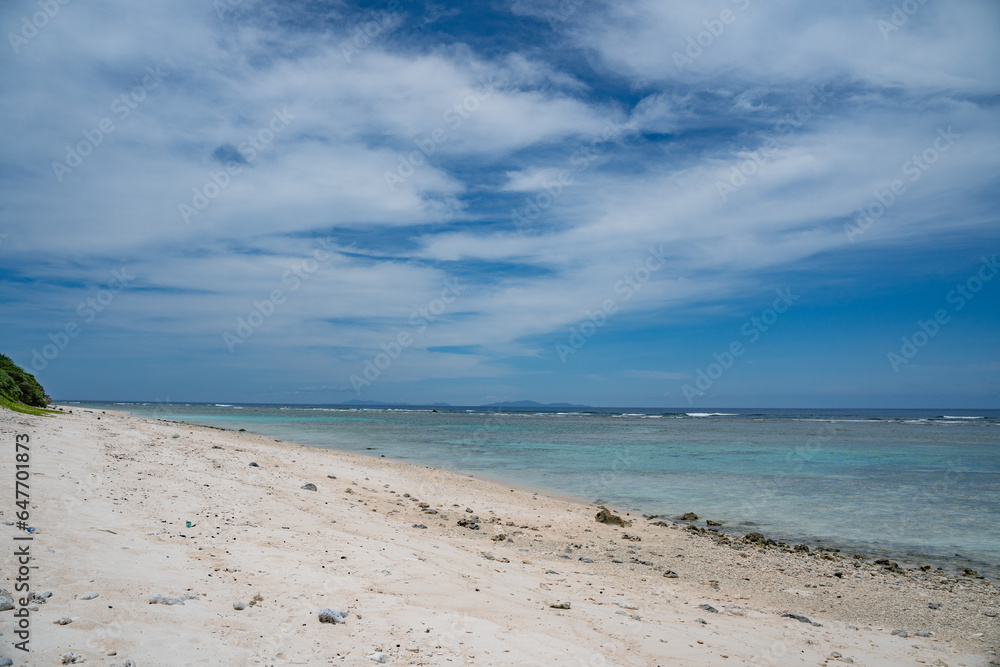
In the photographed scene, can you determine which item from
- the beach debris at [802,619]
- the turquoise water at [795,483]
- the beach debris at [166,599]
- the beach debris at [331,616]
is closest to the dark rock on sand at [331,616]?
the beach debris at [331,616]

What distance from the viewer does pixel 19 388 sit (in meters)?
20.1

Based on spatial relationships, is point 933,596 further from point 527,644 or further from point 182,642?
point 182,642

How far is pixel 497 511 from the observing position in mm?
12719

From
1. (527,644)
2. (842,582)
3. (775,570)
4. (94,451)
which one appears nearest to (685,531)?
(775,570)

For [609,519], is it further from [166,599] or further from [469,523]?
[166,599]

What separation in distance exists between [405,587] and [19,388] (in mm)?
22419

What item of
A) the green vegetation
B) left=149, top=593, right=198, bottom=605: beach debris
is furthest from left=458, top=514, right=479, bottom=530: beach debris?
the green vegetation

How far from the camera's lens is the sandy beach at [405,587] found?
14.8 feet

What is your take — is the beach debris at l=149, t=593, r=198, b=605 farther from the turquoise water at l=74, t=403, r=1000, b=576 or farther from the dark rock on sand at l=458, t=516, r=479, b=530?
the turquoise water at l=74, t=403, r=1000, b=576

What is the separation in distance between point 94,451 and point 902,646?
14.6m

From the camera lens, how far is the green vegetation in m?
18.1

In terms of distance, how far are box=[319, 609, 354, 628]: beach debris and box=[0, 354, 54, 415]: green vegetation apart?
18.6m

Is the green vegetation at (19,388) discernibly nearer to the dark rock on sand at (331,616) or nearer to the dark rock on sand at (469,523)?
the dark rock on sand at (469,523)

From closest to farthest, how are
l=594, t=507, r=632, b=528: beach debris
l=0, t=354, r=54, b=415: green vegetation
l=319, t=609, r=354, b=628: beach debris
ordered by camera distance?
l=319, t=609, r=354, b=628: beach debris → l=594, t=507, r=632, b=528: beach debris → l=0, t=354, r=54, b=415: green vegetation
